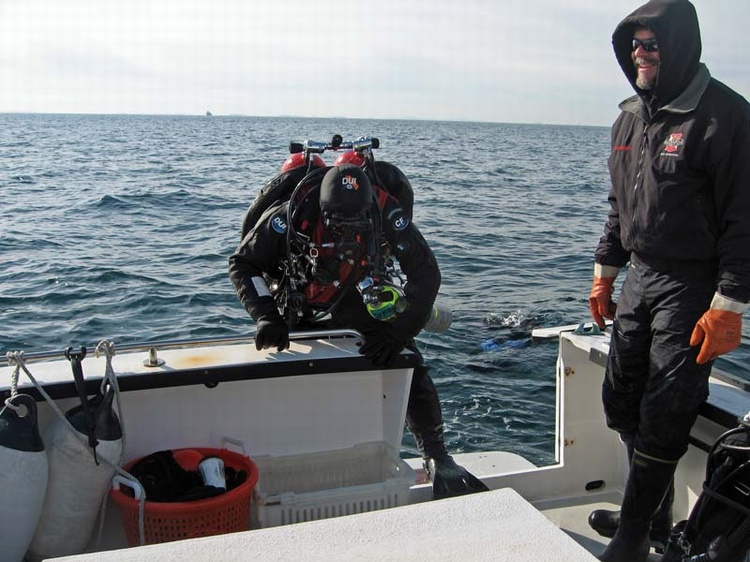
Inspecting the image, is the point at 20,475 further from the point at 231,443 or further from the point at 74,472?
the point at 231,443

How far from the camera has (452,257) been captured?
524 inches

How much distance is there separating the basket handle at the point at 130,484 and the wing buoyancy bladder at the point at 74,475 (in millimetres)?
23

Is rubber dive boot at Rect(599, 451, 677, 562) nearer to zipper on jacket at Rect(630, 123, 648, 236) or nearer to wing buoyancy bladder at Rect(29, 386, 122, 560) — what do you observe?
zipper on jacket at Rect(630, 123, 648, 236)

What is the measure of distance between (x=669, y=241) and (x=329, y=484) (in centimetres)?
177

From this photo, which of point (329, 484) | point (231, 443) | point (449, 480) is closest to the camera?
point (231, 443)

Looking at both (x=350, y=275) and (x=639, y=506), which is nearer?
(x=639, y=506)

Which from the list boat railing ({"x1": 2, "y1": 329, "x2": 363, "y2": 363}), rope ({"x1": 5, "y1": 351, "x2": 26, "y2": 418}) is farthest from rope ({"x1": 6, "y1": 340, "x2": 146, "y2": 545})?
boat railing ({"x1": 2, "y1": 329, "x2": 363, "y2": 363})

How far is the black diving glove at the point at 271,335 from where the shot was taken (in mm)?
3486

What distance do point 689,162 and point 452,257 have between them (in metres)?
10.4

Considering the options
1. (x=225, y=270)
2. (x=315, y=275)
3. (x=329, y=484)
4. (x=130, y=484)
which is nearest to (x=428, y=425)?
(x=329, y=484)

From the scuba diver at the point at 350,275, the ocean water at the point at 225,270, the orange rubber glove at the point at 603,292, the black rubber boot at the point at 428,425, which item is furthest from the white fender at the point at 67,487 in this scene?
the ocean water at the point at 225,270

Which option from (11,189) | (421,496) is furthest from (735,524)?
(11,189)

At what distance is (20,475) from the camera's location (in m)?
2.75

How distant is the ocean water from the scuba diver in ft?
7.86
